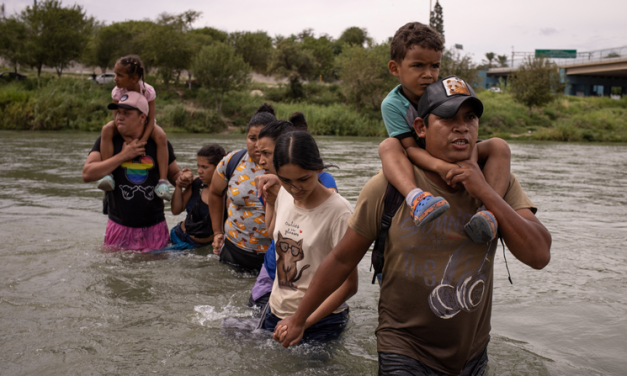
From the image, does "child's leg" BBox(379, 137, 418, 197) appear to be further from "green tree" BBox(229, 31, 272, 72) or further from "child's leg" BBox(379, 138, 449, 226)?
"green tree" BBox(229, 31, 272, 72)

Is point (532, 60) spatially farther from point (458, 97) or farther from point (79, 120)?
point (458, 97)

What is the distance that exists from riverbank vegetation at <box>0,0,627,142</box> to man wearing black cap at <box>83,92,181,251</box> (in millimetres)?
36214

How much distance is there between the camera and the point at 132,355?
3.86 meters

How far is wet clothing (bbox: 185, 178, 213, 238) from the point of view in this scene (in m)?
6.66

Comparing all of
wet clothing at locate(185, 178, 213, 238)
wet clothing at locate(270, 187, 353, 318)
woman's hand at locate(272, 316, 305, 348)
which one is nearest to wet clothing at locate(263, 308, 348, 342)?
wet clothing at locate(270, 187, 353, 318)

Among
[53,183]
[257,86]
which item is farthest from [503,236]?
[257,86]

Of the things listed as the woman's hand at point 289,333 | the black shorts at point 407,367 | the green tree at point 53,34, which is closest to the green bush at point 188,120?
the green tree at point 53,34

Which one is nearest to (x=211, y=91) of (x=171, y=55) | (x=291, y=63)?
(x=171, y=55)

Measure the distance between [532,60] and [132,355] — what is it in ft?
185

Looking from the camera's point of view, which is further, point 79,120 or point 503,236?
point 79,120

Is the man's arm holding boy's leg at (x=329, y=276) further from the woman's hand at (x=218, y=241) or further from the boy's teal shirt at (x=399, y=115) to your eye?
the woman's hand at (x=218, y=241)

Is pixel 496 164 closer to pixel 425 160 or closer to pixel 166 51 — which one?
pixel 425 160

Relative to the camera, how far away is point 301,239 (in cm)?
331

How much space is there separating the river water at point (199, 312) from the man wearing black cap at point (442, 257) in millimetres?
1239
